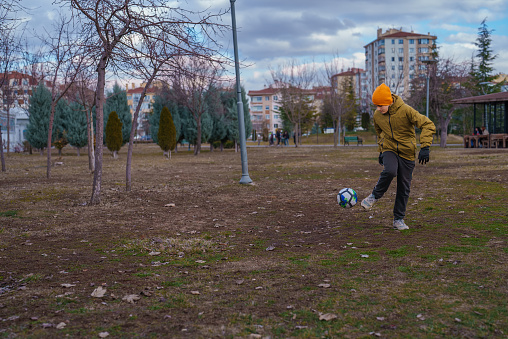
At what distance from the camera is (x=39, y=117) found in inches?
1507

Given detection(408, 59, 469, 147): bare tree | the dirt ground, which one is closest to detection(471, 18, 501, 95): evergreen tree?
detection(408, 59, 469, 147): bare tree

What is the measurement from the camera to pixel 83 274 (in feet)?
17.6

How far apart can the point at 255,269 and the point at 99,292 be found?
5.54 ft

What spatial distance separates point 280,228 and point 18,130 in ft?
195

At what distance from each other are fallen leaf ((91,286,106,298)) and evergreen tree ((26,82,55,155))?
36.6m

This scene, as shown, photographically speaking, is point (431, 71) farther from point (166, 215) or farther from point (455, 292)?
point (455, 292)

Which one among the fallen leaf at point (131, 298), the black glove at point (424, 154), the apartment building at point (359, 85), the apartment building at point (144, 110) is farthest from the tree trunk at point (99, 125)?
the apartment building at point (359, 85)

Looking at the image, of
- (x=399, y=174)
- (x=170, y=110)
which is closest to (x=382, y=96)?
(x=399, y=174)

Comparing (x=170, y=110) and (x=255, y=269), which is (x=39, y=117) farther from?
(x=255, y=269)

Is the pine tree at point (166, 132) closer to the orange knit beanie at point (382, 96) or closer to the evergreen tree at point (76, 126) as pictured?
the evergreen tree at point (76, 126)

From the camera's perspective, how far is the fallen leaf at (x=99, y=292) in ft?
14.8

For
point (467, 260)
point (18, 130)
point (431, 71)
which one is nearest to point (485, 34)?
point (431, 71)

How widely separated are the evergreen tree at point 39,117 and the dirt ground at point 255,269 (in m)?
29.1

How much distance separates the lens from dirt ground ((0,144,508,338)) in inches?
146
